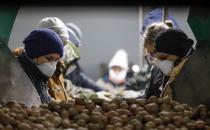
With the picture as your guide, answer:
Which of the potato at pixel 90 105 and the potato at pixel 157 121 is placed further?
the potato at pixel 90 105

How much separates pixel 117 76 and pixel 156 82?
3335mm

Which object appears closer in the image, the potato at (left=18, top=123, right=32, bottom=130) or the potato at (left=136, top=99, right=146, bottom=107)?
the potato at (left=18, top=123, right=32, bottom=130)

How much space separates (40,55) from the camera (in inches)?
111

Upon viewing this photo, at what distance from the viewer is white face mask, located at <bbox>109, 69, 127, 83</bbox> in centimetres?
622

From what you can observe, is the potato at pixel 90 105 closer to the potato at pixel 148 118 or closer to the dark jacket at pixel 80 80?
the potato at pixel 148 118

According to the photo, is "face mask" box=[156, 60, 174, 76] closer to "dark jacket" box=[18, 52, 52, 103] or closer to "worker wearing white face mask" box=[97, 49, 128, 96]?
"dark jacket" box=[18, 52, 52, 103]

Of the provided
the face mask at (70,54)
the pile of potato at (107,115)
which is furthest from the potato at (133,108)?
the face mask at (70,54)

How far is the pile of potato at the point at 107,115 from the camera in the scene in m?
2.28

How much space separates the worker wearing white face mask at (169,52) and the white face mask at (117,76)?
327 centimetres

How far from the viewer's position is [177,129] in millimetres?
2305

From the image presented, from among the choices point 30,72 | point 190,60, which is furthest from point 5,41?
point 190,60

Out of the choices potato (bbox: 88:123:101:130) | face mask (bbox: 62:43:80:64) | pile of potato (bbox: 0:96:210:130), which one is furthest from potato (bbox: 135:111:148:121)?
face mask (bbox: 62:43:80:64)

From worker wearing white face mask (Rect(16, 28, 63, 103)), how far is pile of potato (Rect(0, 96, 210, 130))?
0.94 feet

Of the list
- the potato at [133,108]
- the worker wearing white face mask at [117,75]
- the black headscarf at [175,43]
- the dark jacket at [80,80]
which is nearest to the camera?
the potato at [133,108]
